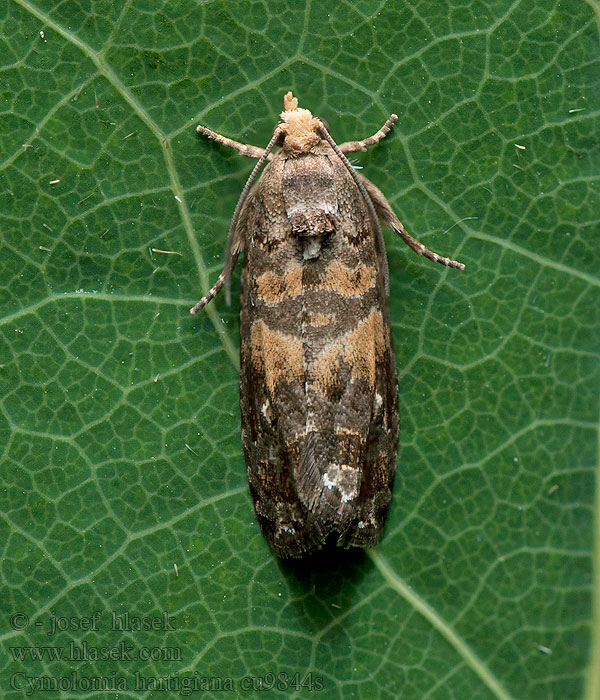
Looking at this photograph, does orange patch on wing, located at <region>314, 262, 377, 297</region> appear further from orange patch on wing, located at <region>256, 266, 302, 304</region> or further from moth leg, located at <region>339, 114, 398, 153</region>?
moth leg, located at <region>339, 114, 398, 153</region>

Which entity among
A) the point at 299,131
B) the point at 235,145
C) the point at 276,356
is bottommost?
the point at 276,356

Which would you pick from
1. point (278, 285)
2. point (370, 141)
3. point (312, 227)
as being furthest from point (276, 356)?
point (370, 141)

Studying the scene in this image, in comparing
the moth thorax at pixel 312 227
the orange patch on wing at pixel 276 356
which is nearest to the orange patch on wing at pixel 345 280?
the moth thorax at pixel 312 227

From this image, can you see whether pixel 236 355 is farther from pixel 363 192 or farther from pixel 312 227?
pixel 363 192

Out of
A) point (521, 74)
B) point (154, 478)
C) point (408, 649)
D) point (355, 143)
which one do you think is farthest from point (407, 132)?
point (408, 649)

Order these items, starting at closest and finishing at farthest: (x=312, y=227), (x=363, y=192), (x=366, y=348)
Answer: (x=312, y=227) < (x=366, y=348) < (x=363, y=192)

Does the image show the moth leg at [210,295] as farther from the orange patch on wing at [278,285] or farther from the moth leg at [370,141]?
the moth leg at [370,141]

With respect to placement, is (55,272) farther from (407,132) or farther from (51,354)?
(407,132)
